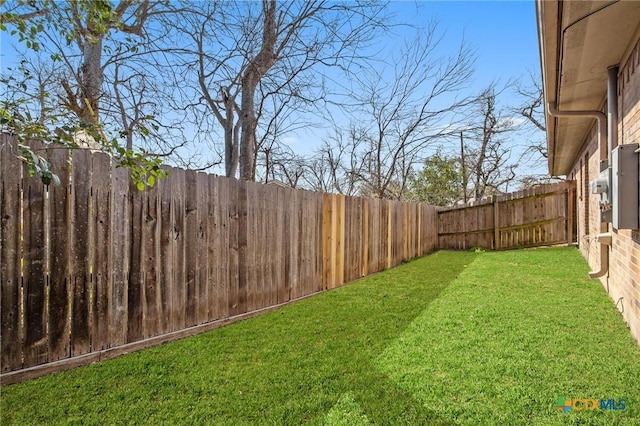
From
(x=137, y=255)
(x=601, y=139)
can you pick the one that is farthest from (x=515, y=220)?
(x=137, y=255)

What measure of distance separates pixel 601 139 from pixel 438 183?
1264cm

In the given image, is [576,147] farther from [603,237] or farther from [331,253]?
[331,253]

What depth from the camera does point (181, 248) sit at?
10.1ft

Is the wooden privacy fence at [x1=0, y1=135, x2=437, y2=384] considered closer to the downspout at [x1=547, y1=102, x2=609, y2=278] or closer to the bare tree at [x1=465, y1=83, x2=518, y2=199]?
the downspout at [x1=547, y1=102, x2=609, y2=278]

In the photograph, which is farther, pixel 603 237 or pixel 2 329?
pixel 603 237

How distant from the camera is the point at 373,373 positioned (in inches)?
90.3

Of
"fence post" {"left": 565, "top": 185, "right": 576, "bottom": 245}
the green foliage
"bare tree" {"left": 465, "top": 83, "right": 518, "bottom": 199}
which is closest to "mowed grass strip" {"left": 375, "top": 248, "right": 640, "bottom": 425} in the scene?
"fence post" {"left": 565, "top": 185, "right": 576, "bottom": 245}

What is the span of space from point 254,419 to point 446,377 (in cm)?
119

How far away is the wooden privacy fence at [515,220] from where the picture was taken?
8.16 meters

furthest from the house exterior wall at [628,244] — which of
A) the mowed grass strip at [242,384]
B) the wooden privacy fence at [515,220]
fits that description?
the wooden privacy fence at [515,220]

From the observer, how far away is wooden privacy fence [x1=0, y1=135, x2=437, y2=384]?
2160 millimetres

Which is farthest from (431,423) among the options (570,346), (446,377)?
(570,346)

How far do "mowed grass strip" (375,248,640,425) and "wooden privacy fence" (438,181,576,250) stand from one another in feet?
14.6

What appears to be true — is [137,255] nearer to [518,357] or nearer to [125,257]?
[125,257]
